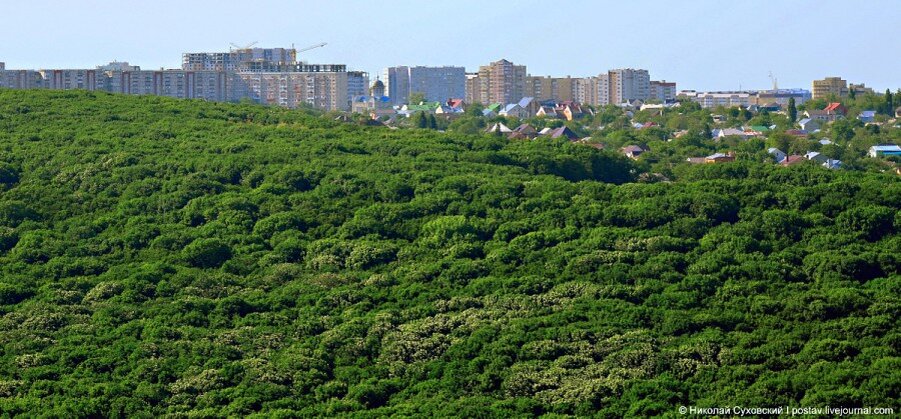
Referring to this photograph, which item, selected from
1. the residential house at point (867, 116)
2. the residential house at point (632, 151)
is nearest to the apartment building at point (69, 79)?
the residential house at point (632, 151)

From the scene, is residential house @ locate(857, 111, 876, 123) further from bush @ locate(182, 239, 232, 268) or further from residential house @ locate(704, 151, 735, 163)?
Result: bush @ locate(182, 239, 232, 268)

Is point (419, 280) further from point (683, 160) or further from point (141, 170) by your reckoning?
point (683, 160)

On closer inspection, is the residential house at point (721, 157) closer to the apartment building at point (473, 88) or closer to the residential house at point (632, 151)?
the residential house at point (632, 151)

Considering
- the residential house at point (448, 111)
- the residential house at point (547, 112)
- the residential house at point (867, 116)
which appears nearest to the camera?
the residential house at point (867, 116)

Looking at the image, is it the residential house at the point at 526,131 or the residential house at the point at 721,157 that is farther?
the residential house at the point at 526,131

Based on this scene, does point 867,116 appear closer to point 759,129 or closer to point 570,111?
point 759,129

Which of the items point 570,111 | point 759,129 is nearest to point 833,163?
point 759,129

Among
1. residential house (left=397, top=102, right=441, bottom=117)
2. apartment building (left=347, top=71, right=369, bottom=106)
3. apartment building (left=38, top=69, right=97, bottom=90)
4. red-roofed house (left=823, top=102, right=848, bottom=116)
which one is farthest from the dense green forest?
apartment building (left=347, top=71, right=369, bottom=106)
